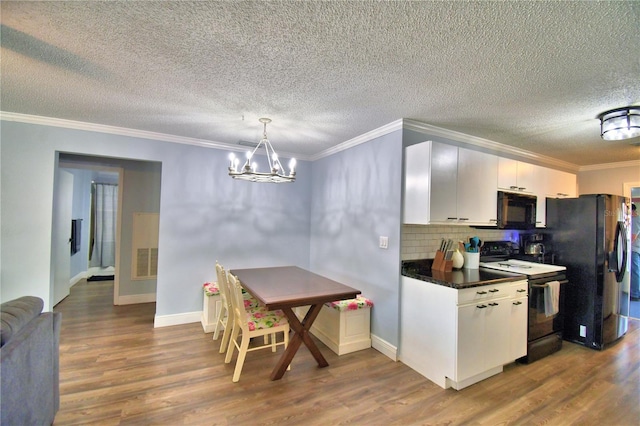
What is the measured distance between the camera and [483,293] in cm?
244

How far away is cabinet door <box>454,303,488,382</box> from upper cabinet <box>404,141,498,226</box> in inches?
32.2

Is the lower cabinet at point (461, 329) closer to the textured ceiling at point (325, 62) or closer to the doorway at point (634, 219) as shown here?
the textured ceiling at point (325, 62)

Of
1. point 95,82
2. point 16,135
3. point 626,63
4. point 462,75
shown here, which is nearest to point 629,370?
point 626,63

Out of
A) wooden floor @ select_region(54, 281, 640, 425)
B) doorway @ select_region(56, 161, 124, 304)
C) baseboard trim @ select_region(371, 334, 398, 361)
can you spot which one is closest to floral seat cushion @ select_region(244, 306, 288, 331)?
wooden floor @ select_region(54, 281, 640, 425)

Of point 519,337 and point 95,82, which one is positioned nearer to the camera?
point 95,82

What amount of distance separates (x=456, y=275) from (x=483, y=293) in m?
0.30

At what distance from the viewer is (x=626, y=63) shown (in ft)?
5.57

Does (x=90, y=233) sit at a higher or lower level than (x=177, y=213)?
lower

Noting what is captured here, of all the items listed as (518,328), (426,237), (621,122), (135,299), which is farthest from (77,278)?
(621,122)

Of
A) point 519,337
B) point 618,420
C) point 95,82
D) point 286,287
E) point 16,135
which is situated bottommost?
point 618,420

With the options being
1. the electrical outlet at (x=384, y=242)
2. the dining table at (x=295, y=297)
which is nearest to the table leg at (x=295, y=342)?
the dining table at (x=295, y=297)

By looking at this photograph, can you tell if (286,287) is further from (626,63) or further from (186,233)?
(626,63)

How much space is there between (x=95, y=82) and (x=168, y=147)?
4.77 ft

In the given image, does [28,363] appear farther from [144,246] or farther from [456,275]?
[144,246]
